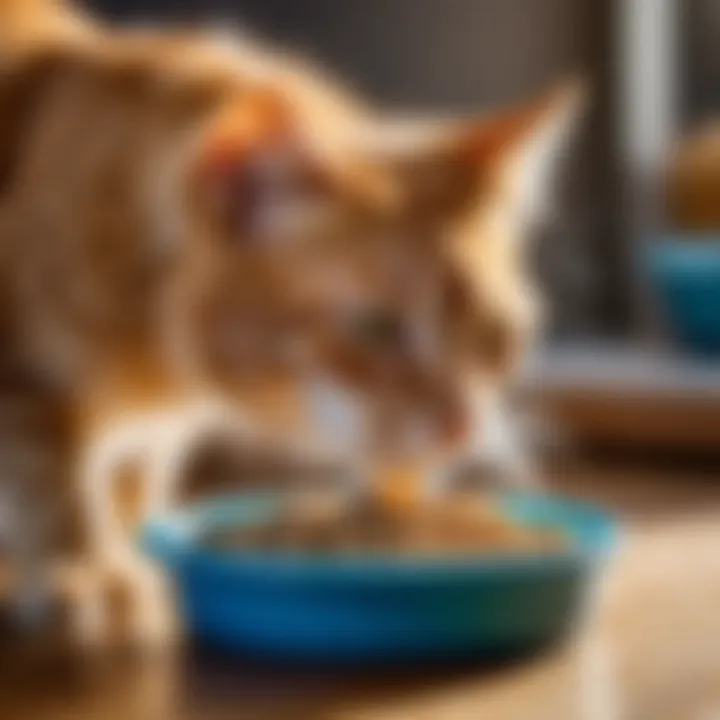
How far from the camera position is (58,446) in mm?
1229

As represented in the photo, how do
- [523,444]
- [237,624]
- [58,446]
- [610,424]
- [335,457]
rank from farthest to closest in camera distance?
1. [610,424]
2. [523,444]
3. [335,457]
4. [58,446]
5. [237,624]

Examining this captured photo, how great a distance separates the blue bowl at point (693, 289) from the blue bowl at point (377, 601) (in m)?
0.99

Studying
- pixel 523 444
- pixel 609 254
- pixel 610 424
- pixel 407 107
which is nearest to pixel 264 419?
pixel 523 444

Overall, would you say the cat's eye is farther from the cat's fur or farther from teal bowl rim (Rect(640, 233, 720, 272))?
teal bowl rim (Rect(640, 233, 720, 272))

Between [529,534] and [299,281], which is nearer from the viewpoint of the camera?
[529,534]

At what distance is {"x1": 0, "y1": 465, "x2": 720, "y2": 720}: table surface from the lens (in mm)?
977

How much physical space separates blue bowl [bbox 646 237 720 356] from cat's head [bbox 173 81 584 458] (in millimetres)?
774

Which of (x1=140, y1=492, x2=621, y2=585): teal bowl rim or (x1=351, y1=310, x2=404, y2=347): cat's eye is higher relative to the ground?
(x1=351, y1=310, x2=404, y2=347): cat's eye

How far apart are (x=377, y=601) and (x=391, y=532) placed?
0.16 meters

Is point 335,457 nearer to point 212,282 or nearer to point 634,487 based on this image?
point 212,282

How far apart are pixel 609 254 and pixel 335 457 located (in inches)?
57.7

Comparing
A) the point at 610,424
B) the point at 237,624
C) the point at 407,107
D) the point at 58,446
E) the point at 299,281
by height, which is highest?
the point at 407,107

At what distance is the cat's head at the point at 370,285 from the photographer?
1257mm

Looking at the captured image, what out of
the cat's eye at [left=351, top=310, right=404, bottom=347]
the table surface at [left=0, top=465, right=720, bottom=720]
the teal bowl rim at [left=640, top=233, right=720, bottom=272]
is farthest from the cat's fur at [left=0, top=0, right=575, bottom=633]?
the teal bowl rim at [left=640, top=233, right=720, bottom=272]
